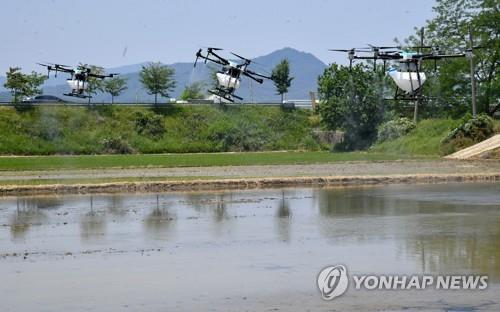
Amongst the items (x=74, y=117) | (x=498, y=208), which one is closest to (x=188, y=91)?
(x=74, y=117)

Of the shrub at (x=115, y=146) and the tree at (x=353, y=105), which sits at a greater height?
the tree at (x=353, y=105)

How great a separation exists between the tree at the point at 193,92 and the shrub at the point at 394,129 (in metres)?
43.1

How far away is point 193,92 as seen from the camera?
11631cm

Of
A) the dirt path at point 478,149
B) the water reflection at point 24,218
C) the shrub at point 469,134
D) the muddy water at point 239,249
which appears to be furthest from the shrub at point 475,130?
the water reflection at point 24,218

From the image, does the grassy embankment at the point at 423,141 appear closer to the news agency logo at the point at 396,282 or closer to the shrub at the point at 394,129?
the shrub at the point at 394,129

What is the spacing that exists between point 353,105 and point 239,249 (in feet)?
196

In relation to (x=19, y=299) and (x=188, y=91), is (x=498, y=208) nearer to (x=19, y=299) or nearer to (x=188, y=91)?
(x=19, y=299)

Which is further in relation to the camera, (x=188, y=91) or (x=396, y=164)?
(x=188, y=91)

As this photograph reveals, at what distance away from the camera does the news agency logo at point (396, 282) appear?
15.5 m

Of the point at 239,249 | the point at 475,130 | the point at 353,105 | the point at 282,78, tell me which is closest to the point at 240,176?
the point at 239,249

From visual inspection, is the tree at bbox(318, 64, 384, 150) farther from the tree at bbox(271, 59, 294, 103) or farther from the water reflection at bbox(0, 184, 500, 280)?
the water reflection at bbox(0, 184, 500, 280)

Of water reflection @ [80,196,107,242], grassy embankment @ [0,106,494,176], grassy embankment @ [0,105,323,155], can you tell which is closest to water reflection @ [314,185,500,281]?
water reflection @ [80,196,107,242]

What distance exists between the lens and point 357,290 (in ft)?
51.3

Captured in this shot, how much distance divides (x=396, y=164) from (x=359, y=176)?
10486 millimetres
